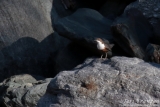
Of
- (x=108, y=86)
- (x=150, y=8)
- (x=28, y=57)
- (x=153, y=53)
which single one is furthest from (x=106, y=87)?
(x=28, y=57)

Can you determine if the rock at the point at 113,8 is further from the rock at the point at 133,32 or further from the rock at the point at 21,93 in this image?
the rock at the point at 21,93

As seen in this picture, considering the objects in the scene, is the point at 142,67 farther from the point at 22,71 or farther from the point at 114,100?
the point at 22,71

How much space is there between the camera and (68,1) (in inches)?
280

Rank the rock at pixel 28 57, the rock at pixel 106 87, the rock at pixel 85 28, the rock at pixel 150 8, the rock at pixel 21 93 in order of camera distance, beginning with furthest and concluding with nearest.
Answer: the rock at pixel 28 57 → the rock at pixel 150 8 → the rock at pixel 85 28 → the rock at pixel 21 93 → the rock at pixel 106 87

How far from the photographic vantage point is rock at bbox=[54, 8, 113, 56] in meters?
5.55

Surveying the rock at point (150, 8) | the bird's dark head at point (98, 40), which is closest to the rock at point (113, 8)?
the rock at point (150, 8)

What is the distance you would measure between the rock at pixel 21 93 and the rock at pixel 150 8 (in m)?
1.55

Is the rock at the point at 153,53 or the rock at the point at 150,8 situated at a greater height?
the rock at the point at 150,8

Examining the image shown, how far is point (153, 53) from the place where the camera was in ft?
16.1

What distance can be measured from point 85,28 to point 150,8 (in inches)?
33.5

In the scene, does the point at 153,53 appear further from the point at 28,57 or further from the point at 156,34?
the point at 28,57

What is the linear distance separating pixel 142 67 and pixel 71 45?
242 centimetres

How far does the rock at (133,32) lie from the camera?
534 centimetres

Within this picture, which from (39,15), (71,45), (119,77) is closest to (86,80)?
(119,77)
